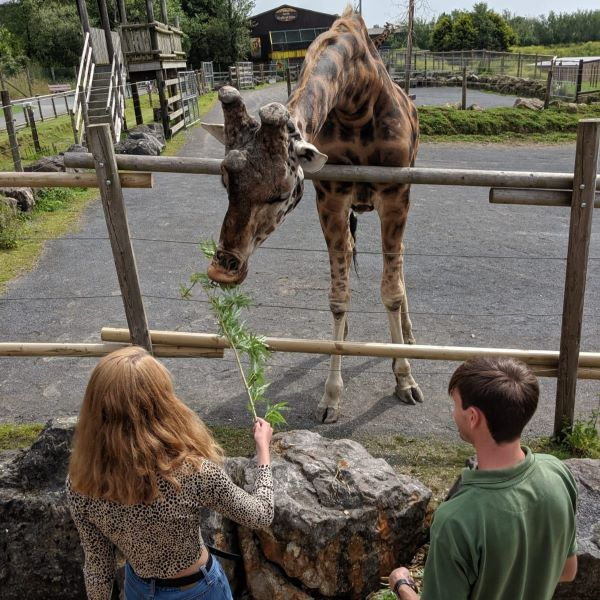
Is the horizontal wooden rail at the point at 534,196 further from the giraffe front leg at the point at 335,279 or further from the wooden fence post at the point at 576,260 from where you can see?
the giraffe front leg at the point at 335,279

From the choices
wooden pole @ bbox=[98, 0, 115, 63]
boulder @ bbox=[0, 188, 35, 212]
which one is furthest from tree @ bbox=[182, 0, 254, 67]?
boulder @ bbox=[0, 188, 35, 212]

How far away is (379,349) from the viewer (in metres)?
4.04

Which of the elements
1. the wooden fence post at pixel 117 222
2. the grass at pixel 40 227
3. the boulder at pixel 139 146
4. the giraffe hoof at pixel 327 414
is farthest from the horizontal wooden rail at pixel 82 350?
the boulder at pixel 139 146

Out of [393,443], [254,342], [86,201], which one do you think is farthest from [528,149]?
[254,342]

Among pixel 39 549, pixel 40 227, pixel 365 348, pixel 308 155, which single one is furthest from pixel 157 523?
pixel 40 227

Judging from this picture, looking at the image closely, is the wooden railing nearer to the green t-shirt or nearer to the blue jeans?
the blue jeans

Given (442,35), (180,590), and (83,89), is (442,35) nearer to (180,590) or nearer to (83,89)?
(83,89)

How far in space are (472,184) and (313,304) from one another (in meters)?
3.00

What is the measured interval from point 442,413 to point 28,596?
3.02 m

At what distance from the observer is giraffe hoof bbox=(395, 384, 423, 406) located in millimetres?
4641

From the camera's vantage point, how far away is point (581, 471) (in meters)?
3.13

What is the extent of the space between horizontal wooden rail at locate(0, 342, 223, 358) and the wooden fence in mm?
56

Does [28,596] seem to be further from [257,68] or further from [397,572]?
[257,68]

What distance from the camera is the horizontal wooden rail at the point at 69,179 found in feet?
12.0
